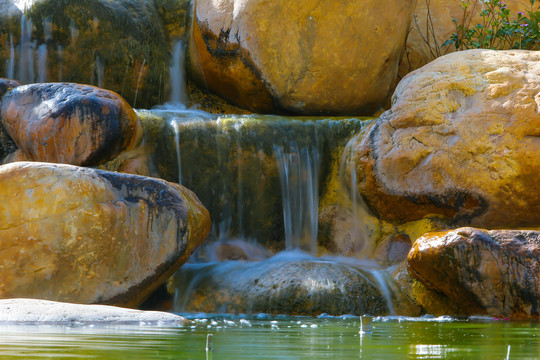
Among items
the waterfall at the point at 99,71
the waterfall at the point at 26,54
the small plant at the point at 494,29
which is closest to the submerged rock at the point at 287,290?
the waterfall at the point at 99,71

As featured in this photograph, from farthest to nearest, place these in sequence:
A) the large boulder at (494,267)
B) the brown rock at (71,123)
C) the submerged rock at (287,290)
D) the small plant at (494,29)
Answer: the small plant at (494,29) → the brown rock at (71,123) → the submerged rock at (287,290) → the large boulder at (494,267)

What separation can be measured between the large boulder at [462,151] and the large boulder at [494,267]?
1268mm

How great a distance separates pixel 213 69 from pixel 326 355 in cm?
707

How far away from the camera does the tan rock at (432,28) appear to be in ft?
35.4

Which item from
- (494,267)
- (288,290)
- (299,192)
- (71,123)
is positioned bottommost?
(288,290)

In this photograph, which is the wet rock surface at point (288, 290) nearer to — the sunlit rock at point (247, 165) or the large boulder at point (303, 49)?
the sunlit rock at point (247, 165)

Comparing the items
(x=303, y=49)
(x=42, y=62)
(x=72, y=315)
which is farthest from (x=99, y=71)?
(x=72, y=315)

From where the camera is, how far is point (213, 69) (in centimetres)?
966

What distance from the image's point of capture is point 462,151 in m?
7.29

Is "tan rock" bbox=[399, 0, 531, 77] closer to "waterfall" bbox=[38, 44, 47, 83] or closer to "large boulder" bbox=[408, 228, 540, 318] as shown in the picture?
"waterfall" bbox=[38, 44, 47, 83]

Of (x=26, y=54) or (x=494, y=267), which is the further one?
(x=26, y=54)

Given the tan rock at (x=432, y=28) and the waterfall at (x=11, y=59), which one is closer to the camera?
the waterfall at (x=11, y=59)

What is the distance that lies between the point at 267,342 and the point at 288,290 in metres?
2.78

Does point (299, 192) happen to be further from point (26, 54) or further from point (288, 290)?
point (26, 54)
